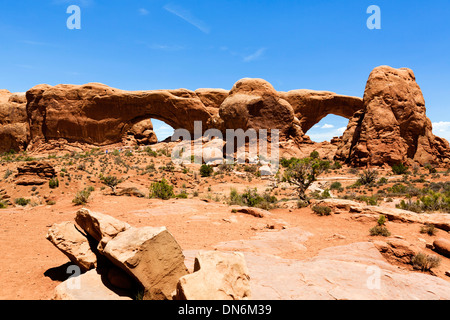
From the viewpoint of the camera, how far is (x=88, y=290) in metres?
3.81

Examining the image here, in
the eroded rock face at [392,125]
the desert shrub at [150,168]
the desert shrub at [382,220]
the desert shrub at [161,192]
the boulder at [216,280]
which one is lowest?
the desert shrub at [161,192]

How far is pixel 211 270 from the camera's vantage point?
10.2ft

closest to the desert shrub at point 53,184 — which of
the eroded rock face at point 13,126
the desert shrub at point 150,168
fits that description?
the desert shrub at point 150,168

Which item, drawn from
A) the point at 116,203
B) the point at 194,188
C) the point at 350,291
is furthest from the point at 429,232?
the point at 194,188

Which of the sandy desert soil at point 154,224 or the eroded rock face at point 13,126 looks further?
the eroded rock face at point 13,126

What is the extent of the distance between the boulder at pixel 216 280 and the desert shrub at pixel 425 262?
453cm

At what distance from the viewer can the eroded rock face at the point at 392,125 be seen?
24.4 m

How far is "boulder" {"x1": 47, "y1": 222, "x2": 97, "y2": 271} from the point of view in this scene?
4.53 metres

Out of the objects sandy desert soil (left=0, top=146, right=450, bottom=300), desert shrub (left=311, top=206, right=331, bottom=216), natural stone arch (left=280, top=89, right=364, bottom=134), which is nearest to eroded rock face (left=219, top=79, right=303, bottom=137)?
natural stone arch (left=280, top=89, right=364, bottom=134)

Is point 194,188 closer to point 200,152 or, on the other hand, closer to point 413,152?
point 200,152

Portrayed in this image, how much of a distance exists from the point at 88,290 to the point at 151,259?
1035mm

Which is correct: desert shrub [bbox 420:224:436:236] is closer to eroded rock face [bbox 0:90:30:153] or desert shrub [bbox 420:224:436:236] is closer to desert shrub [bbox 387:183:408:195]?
desert shrub [bbox 387:183:408:195]

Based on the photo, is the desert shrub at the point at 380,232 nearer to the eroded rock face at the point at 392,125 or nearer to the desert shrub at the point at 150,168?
the eroded rock face at the point at 392,125

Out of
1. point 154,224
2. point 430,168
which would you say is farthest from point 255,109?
point 154,224
